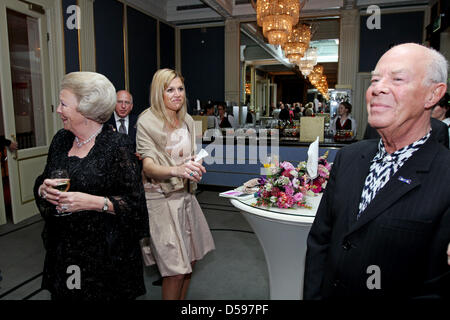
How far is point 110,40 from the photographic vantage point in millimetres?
7086

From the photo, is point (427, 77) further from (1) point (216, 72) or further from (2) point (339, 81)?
(1) point (216, 72)

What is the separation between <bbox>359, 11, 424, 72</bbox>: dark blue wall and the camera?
26.4ft

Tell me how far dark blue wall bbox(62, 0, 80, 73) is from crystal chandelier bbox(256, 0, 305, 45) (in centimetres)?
326

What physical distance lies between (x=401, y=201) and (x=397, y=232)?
0.31 ft

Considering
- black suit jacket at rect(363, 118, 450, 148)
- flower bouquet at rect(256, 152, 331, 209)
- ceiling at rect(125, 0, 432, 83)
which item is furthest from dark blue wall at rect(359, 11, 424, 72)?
flower bouquet at rect(256, 152, 331, 209)

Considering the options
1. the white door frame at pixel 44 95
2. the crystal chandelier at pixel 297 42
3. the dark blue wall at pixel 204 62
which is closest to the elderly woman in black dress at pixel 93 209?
the white door frame at pixel 44 95

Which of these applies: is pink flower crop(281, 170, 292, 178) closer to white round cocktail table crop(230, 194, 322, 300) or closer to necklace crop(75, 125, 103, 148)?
white round cocktail table crop(230, 194, 322, 300)

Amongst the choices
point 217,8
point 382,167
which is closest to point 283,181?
point 382,167

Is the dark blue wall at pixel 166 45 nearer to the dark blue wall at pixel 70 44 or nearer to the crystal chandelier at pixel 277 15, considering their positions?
the dark blue wall at pixel 70 44

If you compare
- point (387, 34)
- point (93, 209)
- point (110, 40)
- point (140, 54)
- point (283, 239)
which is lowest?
point (283, 239)

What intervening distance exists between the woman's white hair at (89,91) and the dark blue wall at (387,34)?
813 cm

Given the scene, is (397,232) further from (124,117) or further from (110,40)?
(110,40)

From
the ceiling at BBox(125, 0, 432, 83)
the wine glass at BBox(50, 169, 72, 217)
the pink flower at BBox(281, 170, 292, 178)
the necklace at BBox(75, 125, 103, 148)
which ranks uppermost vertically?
the ceiling at BBox(125, 0, 432, 83)

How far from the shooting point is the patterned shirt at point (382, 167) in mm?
1094
